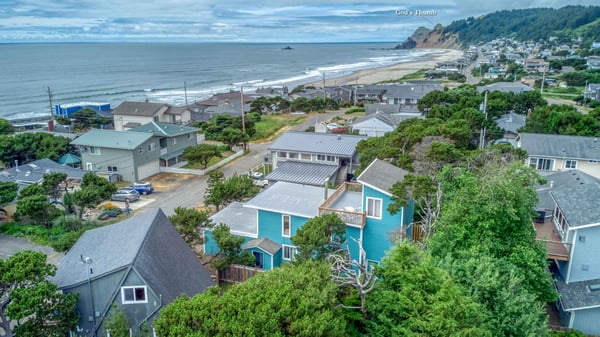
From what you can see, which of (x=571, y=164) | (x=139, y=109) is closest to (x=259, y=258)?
(x=571, y=164)

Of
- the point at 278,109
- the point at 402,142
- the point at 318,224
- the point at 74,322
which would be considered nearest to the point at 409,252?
the point at 318,224

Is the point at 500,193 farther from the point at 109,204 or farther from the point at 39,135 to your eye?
the point at 39,135

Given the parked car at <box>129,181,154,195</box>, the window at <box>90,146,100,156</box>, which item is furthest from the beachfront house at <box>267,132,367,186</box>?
the window at <box>90,146,100,156</box>

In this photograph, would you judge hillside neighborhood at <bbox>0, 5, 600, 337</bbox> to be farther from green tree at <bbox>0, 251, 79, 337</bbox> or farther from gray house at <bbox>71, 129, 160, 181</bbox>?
gray house at <bbox>71, 129, 160, 181</bbox>

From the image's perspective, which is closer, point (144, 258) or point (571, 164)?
point (144, 258)

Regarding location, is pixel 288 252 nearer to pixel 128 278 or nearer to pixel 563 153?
pixel 128 278
